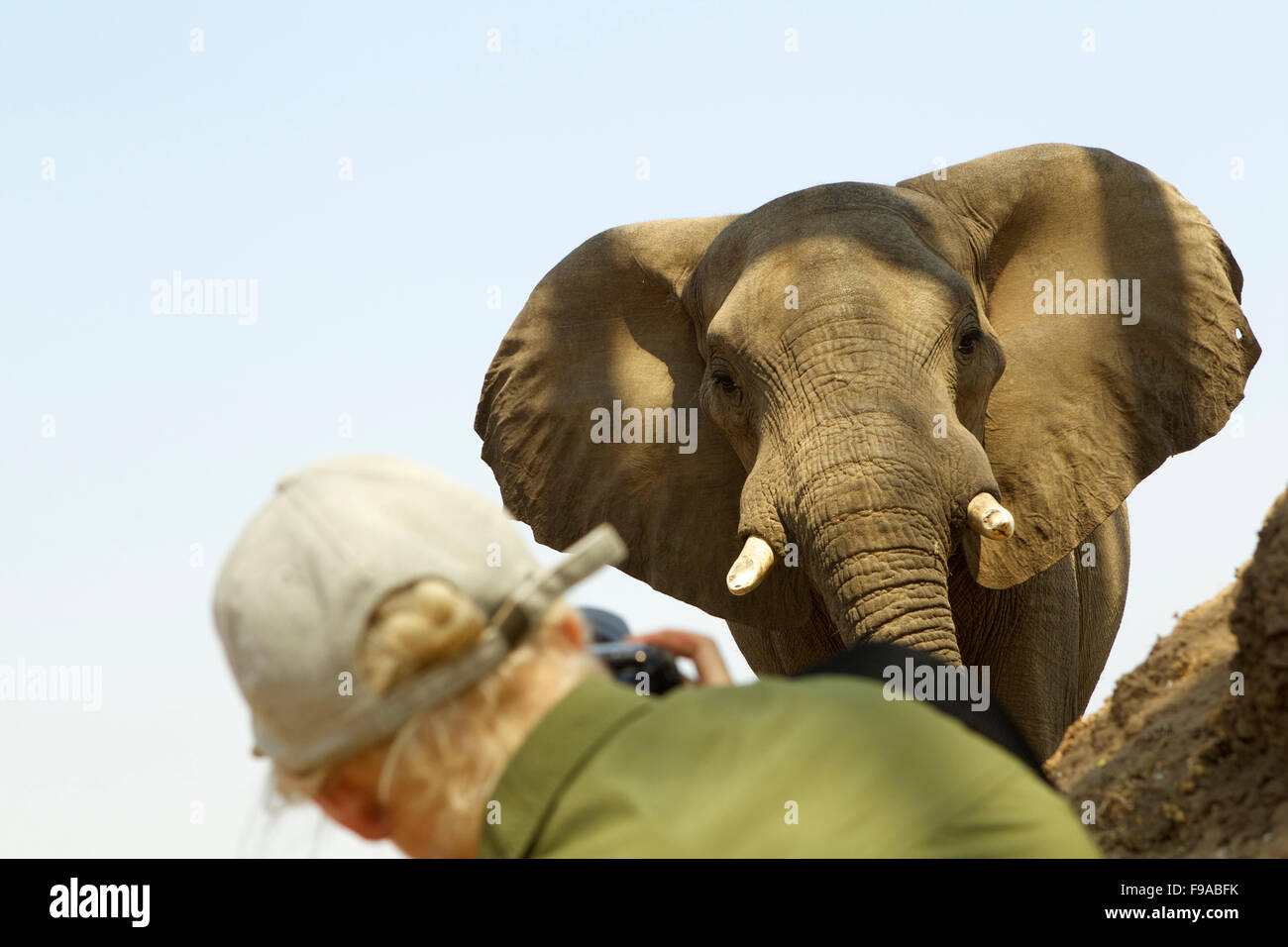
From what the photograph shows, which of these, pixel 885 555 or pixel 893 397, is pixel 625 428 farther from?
pixel 885 555

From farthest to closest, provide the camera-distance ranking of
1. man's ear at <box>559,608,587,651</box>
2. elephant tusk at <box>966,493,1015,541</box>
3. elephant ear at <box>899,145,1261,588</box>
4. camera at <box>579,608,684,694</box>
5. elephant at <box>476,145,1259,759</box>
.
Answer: elephant ear at <box>899,145,1261,588</box>, elephant at <box>476,145,1259,759</box>, elephant tusk at <box>966,493,1015,541</box>, camera at <box>579,608,684,694</box>, man's ear at <box>559,608,587,651</box>

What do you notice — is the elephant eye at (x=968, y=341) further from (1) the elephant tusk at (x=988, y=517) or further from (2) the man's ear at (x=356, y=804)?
(2) the man's ear at (x=356, y=804)

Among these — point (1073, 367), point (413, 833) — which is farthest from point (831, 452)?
point (413, 833)

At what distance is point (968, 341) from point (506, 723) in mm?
5654

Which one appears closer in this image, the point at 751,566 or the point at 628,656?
the point at 628,656

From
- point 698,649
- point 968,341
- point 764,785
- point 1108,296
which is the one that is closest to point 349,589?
point 764,785

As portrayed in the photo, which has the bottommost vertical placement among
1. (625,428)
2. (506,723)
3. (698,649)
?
(625,428)

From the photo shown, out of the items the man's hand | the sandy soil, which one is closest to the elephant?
the sandy soil

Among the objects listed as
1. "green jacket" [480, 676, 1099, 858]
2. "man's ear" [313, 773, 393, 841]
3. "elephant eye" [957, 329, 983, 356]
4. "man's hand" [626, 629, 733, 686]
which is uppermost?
"green jacket" [480, 676, 1099, 858]

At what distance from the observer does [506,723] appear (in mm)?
1869

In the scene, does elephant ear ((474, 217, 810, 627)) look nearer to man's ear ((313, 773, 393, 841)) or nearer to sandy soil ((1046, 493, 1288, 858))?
sandy soil ((1046, 493, 1288, 858))

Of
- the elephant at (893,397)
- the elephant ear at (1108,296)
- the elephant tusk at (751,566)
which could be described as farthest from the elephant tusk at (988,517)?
the elephant ear at (1108,296)

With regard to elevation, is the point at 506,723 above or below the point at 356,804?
above

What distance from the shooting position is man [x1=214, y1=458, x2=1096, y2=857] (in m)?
1.73
